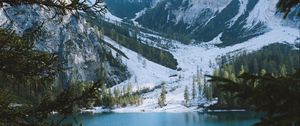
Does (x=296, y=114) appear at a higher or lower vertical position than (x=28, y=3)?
lower

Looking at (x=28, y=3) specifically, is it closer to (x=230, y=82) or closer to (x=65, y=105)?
(x=65, y=105)

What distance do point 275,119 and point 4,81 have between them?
7597 millimetres

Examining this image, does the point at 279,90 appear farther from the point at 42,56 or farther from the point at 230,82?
the point at 42,56

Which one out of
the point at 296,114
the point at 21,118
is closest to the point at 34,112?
the point at 21,118

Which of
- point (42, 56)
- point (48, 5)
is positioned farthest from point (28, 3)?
point (42, 56)

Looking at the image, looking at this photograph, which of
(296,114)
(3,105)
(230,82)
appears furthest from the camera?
(3,105)

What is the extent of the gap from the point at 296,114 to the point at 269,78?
2.59 ft

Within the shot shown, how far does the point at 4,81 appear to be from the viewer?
11094 mm

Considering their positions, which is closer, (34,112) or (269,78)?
(269,78)

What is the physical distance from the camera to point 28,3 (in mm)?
10578

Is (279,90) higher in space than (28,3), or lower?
lower

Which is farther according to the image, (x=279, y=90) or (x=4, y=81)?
(x=4, y=81)

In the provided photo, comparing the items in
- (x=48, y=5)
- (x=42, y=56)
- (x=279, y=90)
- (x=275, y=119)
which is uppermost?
(x=48, y=5)

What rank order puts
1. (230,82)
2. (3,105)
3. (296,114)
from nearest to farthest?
1. (296,114)
2. (230,82)
3. (3,105)
